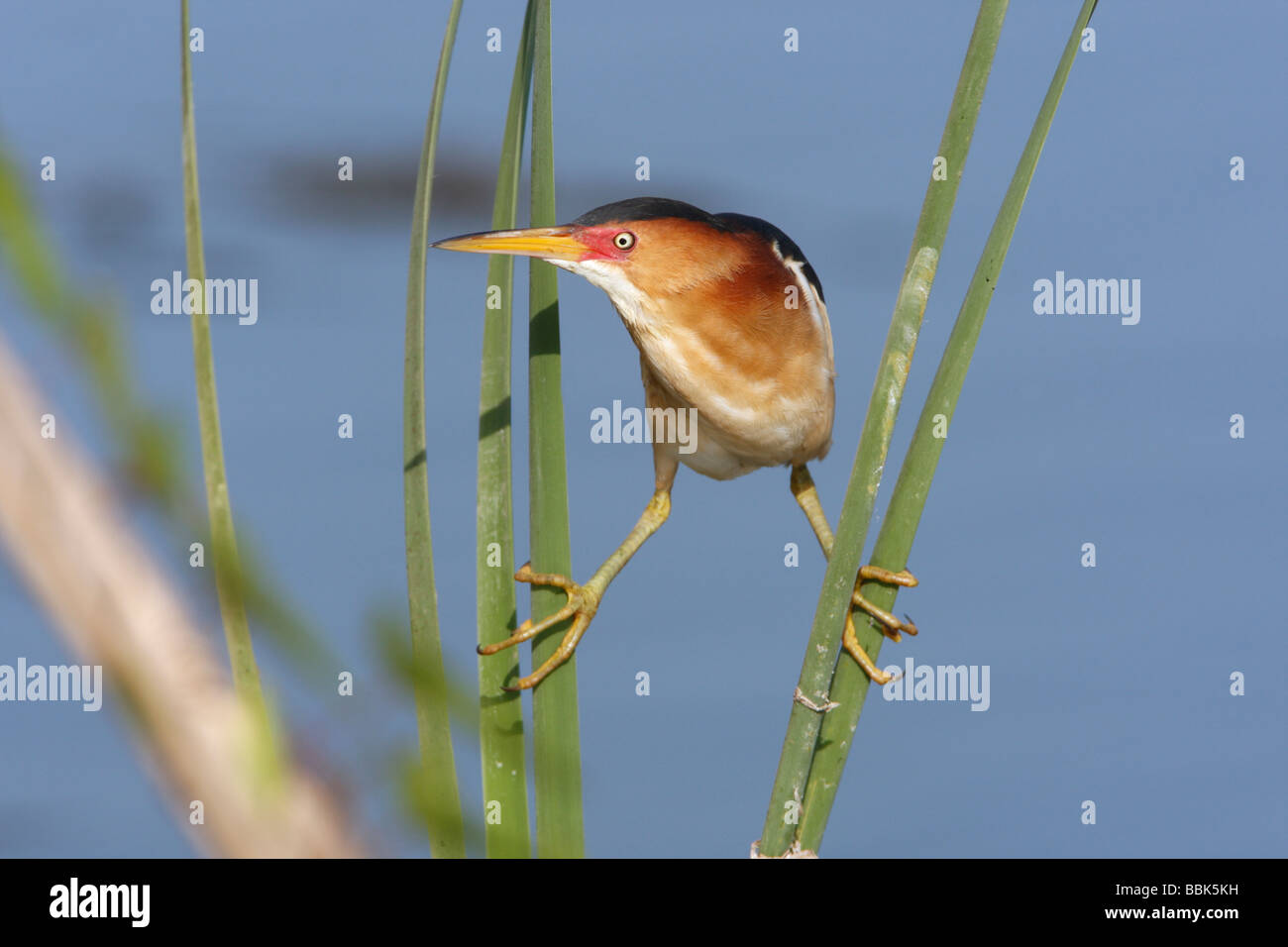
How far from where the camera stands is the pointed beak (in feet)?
4.38

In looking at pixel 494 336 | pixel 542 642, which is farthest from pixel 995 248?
pixel 542 642

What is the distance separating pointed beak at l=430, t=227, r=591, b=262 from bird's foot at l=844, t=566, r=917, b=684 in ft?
1.75

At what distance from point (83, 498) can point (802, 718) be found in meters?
1.15

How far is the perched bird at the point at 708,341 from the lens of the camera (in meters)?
1.56

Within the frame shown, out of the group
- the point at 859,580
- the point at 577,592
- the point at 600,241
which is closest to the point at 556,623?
the point at 577,592

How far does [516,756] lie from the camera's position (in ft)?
4.10

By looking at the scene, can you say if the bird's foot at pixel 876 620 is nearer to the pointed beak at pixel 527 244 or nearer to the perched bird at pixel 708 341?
the perched bird at pixel 708 341

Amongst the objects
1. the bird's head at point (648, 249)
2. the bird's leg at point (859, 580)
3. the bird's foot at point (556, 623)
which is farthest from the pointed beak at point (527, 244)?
the bird's leg at point (859, 580)

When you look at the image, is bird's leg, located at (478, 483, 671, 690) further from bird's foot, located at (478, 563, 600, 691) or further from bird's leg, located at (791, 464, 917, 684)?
bird's leg, located at (791, 464, 917, 684)

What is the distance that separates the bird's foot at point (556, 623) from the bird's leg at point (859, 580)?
34cm

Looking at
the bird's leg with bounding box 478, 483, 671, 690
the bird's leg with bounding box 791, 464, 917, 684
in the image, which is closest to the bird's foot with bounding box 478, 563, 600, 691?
the bird's leg with bounding box 478, 483, 671, 690

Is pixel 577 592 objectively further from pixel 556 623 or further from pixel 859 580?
pixel 859 580

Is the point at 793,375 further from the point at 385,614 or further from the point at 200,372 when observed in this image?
the point at 385,614

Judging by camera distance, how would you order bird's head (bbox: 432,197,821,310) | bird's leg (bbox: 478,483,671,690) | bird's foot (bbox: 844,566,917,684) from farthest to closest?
bird's head (bbox: 432,197,821,310) < bird's leg (bbox: 478,483,671,690) < bird's foot (bbox: 844,566,917,684)
